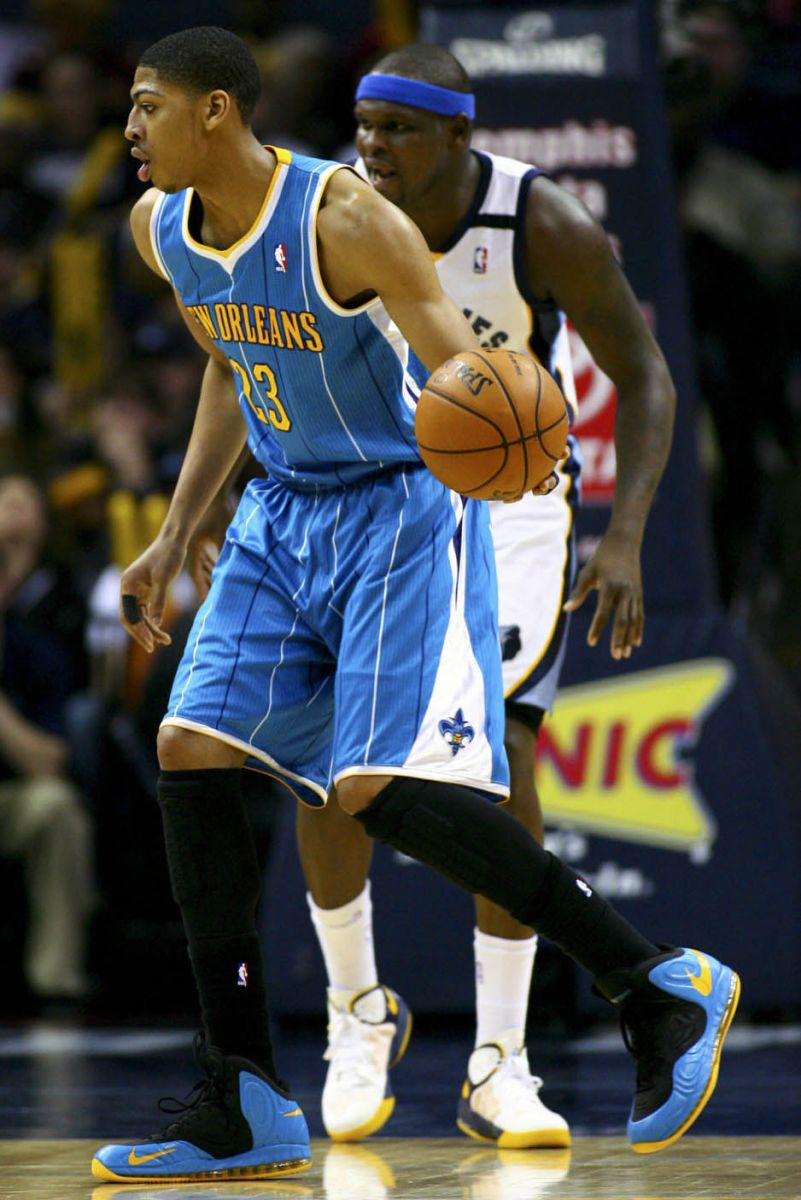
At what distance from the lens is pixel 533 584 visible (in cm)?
446

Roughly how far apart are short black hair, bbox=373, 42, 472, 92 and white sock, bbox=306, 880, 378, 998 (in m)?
1.77

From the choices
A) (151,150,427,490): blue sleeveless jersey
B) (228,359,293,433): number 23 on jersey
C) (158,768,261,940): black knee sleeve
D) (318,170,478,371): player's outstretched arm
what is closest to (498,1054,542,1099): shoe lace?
(158,768,261,940): black knee sleeve

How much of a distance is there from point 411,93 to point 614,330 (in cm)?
70

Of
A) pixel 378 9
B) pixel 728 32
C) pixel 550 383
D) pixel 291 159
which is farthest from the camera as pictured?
pixel 378 9

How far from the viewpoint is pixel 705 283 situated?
8.68 metres

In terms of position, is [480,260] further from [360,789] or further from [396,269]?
[360,789]

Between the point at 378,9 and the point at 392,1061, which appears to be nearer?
the point at 392,1061

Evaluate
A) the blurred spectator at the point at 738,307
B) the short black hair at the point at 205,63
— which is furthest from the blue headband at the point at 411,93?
the blurred spectator at the point at 738,307

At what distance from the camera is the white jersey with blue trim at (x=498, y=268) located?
14.6 feet

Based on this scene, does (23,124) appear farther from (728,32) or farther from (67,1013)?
(67,1013)

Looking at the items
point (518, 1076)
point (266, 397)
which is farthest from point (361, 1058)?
point (266, 397)

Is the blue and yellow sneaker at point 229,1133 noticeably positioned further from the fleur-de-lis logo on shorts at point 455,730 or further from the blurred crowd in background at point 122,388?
the blurred crowd in background at point 122,388

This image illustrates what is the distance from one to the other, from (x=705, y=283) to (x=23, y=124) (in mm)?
4210

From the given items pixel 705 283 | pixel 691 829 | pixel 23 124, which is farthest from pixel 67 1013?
pixel 23 124
